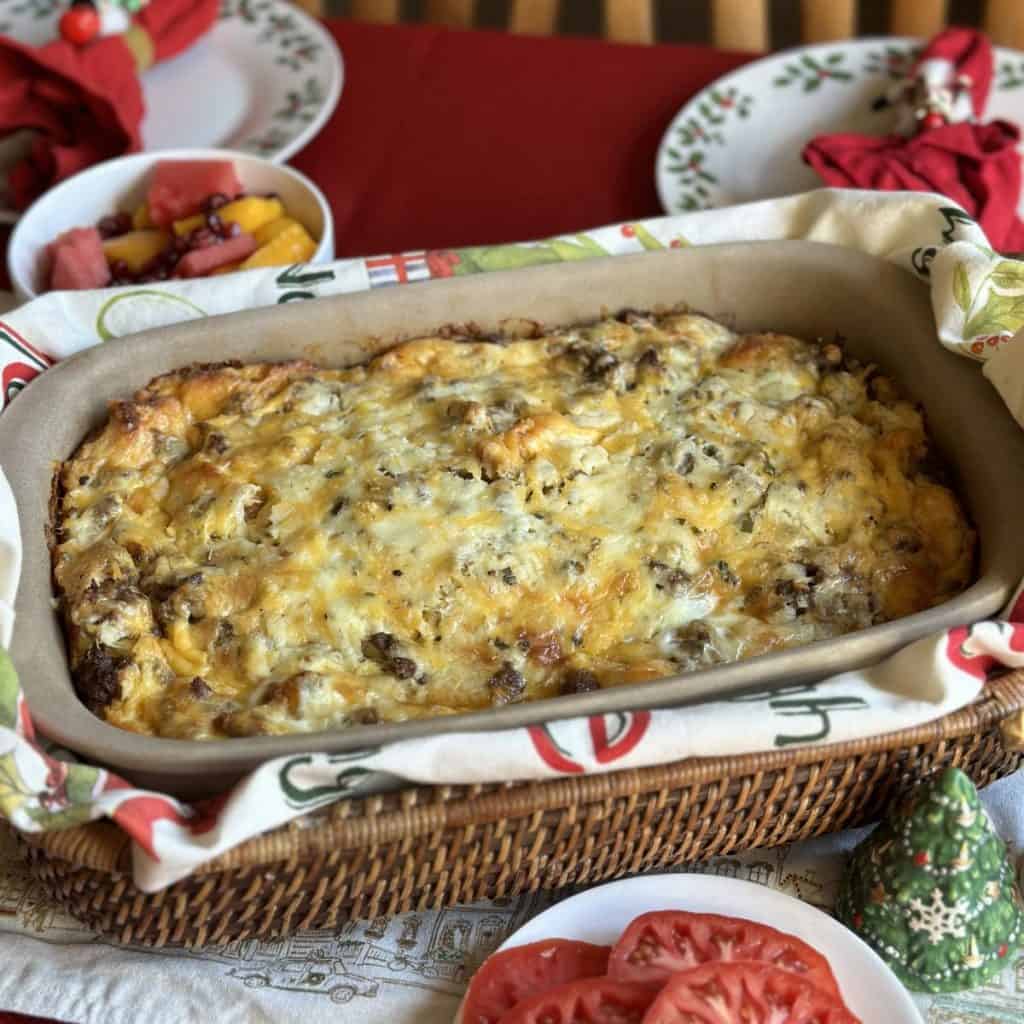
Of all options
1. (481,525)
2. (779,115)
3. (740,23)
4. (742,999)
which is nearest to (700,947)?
(742,999)

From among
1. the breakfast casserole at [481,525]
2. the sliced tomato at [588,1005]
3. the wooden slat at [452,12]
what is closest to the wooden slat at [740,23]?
the wooden slat at [452,12]

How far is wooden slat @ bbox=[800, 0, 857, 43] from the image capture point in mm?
3443

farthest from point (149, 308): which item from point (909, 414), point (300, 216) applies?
point (909, 414)

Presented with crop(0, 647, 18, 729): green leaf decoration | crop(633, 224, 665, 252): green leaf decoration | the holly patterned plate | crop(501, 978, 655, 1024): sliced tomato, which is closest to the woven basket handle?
crop(501, 978, 655, 1024): sliced tomato

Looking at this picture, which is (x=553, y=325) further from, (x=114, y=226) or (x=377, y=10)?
(x=377, y=10)

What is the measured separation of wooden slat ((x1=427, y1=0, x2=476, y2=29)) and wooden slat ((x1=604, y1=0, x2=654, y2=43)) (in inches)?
16.3

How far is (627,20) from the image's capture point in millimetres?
3484

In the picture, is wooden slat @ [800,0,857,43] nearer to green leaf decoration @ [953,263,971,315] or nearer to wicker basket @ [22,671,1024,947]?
green leaf decoration @ [953,263,971,315]

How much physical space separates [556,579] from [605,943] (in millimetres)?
463

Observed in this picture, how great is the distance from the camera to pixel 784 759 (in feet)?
4.68

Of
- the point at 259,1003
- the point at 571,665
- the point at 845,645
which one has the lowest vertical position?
the point at 259,1003

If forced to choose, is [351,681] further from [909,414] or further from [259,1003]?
[909,414]

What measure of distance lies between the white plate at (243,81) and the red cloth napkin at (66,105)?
13 centimetres

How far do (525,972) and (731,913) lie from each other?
0.83 feet
